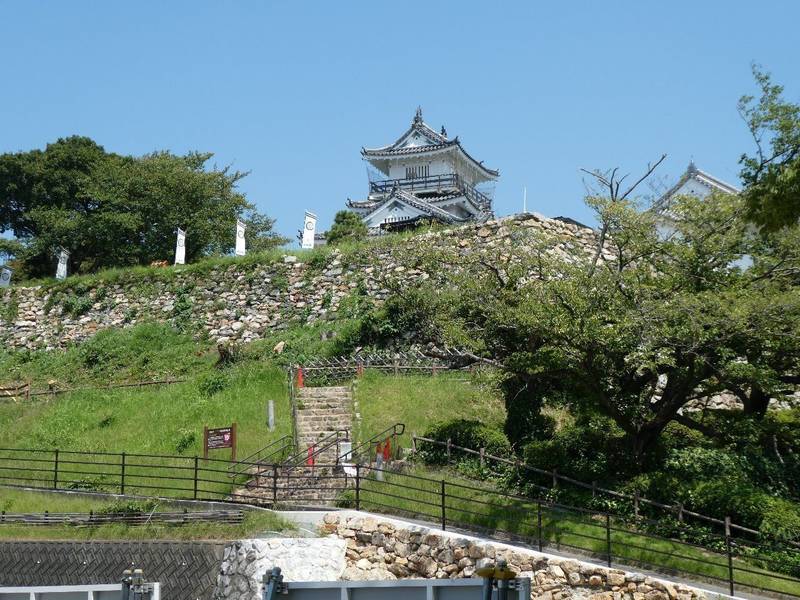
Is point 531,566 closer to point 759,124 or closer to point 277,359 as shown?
point 759,124

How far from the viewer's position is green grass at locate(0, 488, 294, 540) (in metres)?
20.2

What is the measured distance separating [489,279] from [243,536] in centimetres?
768

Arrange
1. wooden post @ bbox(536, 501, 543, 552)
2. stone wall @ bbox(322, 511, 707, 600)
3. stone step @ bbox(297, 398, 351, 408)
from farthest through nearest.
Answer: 1. stone step @ bbox(297, 398, 351, 408)
2. wooden post @ bbox(536, 501, 543, 552)
3. stone wall @ bbox(322, 511, 707, 600)

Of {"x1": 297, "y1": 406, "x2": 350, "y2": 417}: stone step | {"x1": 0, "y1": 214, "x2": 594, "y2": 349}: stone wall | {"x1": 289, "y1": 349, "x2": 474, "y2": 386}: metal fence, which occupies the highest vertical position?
{"x1": 0, "y1": 214, "x2": 594, "y2": 349}: stone wall

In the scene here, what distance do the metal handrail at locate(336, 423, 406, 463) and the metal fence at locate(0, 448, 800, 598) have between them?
2.00 feet

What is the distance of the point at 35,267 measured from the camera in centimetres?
5116

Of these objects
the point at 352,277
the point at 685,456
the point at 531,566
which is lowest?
the point at 531,566

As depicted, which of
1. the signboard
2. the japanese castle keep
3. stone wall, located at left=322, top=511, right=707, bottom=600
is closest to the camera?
stone wall, located at left=322, top=511, right=707, bottom=600

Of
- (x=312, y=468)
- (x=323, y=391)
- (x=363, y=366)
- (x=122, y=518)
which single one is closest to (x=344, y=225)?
(x=363, y=366)

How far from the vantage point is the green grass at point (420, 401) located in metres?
25.8

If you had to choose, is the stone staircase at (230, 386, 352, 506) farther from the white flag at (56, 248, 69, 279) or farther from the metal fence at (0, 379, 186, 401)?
the white flag at (56, 248, 69, 279)

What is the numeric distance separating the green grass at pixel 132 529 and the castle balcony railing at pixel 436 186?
33863mm

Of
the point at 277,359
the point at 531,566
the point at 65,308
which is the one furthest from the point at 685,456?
the point at 65,308

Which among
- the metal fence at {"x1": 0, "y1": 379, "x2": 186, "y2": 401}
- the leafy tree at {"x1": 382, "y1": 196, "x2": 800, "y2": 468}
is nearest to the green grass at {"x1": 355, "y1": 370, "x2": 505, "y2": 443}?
the leafy tree at {"x1": 382, "y1": 196, "x2": 800, "y2": 468}
